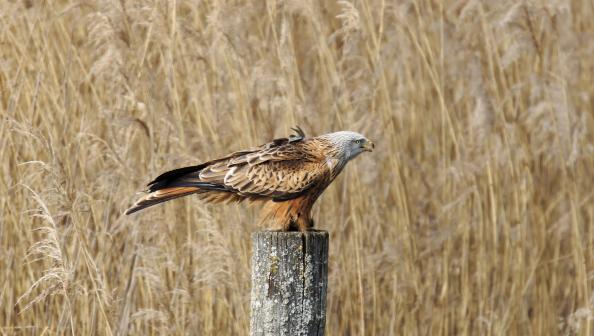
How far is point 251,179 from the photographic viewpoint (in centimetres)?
365

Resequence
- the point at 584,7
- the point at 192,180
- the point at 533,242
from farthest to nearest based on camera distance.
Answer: the point at 584,7
the point at 533,242
the point at 192,180

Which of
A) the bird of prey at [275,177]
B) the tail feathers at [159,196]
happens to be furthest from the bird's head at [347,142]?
the tail feathers at [159,196]

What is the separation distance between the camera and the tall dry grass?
4254mm

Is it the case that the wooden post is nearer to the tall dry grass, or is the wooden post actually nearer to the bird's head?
the bird's head

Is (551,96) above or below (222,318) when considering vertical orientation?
above

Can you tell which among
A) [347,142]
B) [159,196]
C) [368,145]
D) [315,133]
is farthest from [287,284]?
[315,133]

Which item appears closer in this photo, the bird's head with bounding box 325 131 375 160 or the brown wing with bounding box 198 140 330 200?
the brown wing with bounding box 198 140 330 200

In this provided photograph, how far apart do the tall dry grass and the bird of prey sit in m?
0.36

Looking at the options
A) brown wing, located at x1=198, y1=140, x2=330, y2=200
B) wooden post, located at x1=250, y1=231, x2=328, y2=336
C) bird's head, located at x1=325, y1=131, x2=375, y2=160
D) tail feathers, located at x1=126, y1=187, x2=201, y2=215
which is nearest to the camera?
wooden post, located at x1=250, y1=231, x2=328, y2=336

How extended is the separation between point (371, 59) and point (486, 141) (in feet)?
2.54

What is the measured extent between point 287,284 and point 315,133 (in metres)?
1.87

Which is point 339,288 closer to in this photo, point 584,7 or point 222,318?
point 222,318

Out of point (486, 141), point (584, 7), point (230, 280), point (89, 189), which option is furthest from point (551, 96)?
point (89, 189)

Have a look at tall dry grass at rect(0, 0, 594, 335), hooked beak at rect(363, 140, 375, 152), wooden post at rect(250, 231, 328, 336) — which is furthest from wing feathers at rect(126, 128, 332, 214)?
wooden post at rect(250, 231, 328, 336)
